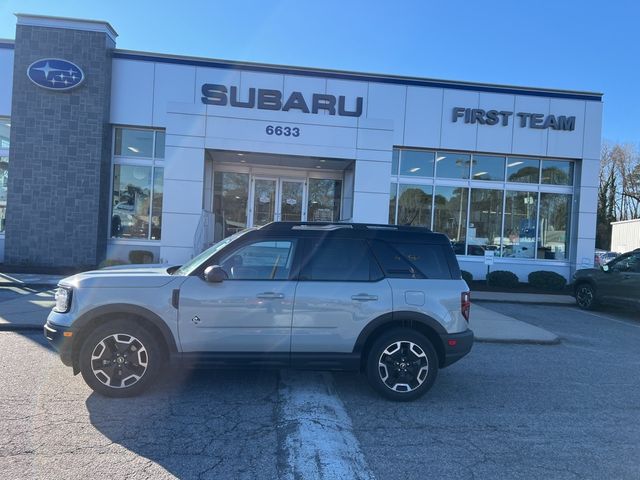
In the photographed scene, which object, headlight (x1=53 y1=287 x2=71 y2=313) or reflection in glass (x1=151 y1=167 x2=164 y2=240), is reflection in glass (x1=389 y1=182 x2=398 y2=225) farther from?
headlight (x1=53 y1=287 x2=71 y2=313)

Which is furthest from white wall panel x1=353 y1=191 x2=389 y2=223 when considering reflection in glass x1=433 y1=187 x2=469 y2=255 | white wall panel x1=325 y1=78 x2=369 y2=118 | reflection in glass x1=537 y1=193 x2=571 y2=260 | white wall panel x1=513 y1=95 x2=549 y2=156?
reflection in glass x1=537 y1=193 x2=571 y2=260

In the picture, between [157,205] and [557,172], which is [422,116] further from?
[157,205]

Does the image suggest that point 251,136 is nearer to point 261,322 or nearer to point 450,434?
point 261,322

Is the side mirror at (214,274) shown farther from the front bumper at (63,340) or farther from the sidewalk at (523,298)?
the sidewalk at (523,298)

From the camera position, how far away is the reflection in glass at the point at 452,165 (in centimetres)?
1650

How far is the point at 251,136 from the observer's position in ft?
47.9

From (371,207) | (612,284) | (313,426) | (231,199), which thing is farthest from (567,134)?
(313,426)

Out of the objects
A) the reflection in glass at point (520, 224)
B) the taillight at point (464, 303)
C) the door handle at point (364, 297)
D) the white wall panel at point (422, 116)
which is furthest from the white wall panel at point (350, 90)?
the door handle at point (364, 297)

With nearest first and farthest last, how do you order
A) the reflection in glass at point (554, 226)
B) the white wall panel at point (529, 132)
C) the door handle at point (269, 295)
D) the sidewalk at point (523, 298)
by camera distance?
the door handle at point (269, 295)
the sidewalk at point (523, 298)
the white wall panel at point (529, 132)
the reflection in glass at point (554, 226)

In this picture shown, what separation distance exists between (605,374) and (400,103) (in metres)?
11.3

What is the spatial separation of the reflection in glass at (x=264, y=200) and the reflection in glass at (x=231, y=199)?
1.17ft

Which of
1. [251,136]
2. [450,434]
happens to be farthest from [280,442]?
[251,136]

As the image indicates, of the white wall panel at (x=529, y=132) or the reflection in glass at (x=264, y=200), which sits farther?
the reflection in glass at (x=264, y=200)

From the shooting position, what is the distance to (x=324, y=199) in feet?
57.7
